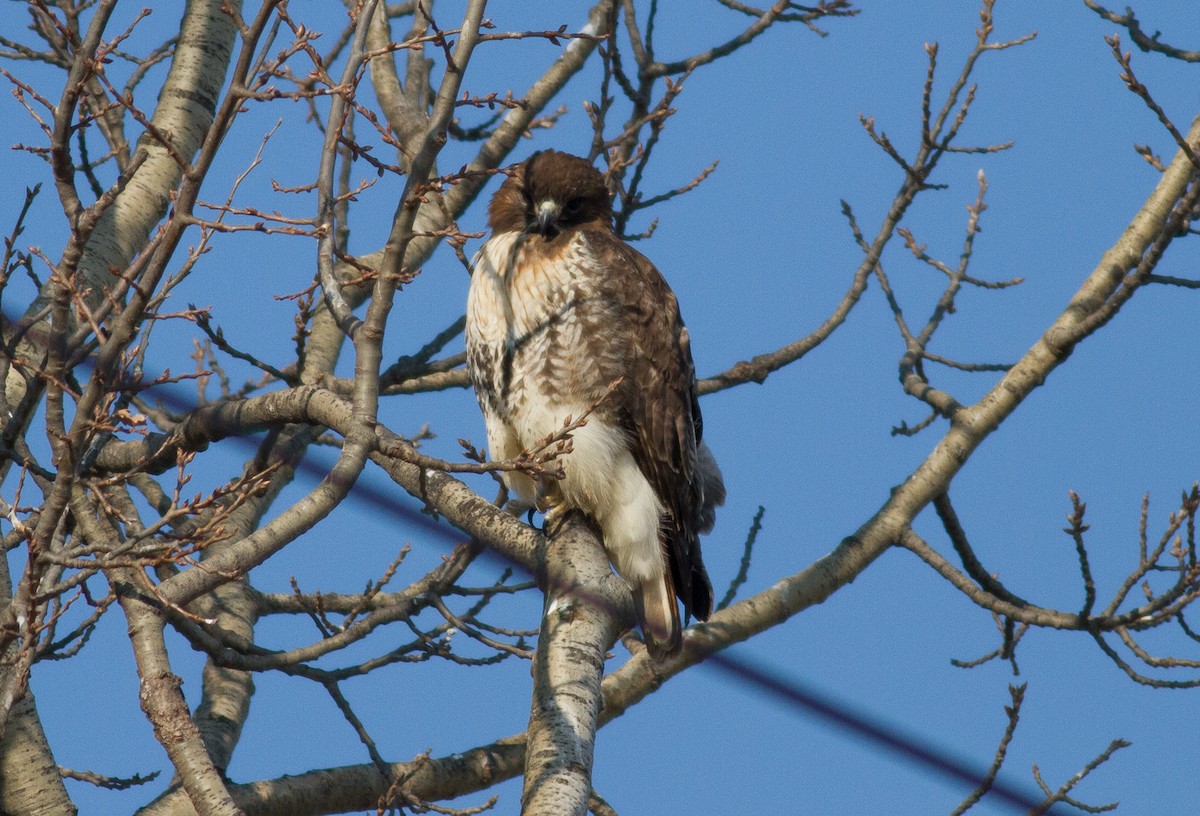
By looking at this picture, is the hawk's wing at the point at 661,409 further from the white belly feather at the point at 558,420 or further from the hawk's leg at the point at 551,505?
the hawk's leg at the point at 551,505

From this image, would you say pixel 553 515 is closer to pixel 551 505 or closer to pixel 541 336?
pixel 551 505

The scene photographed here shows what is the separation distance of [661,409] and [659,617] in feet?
2.23

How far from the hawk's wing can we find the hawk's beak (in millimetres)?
158

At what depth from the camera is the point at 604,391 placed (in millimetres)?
4352

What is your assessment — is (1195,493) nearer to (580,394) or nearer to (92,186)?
(580,394)

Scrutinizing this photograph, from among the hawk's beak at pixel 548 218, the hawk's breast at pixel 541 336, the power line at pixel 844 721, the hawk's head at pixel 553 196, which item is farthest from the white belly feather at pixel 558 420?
the power line at pixel 844 721

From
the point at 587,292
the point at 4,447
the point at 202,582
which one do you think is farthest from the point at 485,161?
the point at 202,582

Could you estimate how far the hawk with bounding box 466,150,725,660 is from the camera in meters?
4.29

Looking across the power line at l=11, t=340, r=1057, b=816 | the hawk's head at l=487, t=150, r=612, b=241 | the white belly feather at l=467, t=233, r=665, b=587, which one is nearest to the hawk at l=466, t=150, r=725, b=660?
the white belly feather at l=467, t=233, r=665, b=587

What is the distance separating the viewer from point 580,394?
427 cm

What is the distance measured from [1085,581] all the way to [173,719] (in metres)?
2.57

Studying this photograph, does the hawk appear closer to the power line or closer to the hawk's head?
the hawk's head

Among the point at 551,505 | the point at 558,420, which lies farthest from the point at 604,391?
the point at 551,505

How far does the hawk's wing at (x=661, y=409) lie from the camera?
4.39 meters
